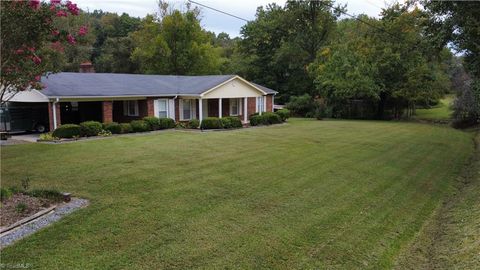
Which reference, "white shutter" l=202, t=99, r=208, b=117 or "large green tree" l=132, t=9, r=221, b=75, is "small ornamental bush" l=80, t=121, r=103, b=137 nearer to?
"white shutter" l=202, t=99, r=208, b=117

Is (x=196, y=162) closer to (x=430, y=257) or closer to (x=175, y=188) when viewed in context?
(x=175, y=188)

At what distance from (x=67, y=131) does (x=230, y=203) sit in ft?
41.0

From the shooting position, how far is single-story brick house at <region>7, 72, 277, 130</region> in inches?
802

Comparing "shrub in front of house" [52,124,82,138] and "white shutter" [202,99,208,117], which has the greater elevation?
"white shutter" [202,99,208,117]

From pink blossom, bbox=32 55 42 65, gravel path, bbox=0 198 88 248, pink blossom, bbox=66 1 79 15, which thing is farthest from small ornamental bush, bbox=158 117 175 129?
gravel path, bbox=0 198 88 248

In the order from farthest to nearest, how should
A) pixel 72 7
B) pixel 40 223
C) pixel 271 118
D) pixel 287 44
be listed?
pixel 287 44
pixel 271 118
pixel 72 7
pixel 40 223

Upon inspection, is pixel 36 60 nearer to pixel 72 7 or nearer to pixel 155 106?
pixel 72 7

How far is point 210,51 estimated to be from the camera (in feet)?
145

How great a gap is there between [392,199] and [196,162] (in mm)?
5722

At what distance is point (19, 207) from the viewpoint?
7.02 metres

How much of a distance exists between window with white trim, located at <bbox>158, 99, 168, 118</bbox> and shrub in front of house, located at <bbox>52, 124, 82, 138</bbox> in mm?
6793

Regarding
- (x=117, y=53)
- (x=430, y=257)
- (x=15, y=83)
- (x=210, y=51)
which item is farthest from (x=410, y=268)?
(x=117, y=53)

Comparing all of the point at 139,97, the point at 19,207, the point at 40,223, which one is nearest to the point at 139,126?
the point at 139,97

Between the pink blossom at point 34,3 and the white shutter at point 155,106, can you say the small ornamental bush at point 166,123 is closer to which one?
the white shutter at point 155,106
